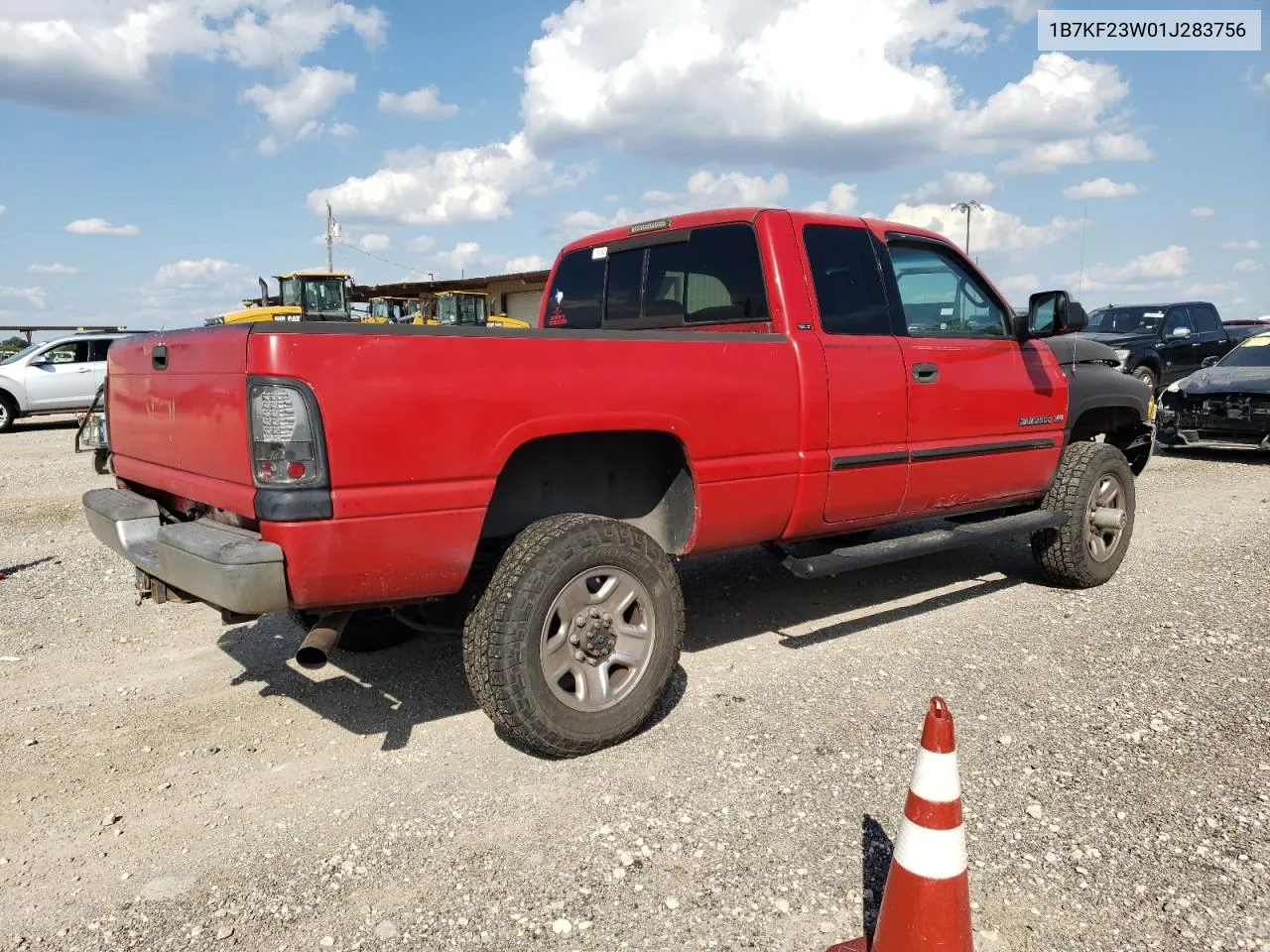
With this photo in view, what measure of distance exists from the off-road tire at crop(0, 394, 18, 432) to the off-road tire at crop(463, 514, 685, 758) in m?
15.9

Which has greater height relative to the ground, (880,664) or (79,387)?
(79,387)

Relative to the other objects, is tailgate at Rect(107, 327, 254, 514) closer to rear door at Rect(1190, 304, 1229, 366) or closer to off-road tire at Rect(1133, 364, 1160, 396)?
off-road tire at Rect(1133, 364, 1160, 396)

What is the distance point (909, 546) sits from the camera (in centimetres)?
439

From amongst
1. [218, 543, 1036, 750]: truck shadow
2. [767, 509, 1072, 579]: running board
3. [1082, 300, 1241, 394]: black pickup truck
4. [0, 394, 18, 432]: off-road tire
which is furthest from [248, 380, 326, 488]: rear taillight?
[0, 394, 18, 432]: off-road tire

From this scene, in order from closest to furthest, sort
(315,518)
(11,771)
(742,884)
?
1. (742,884)
2. (315,518)
3. (11,771)

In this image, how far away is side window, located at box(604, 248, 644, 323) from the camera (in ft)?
15.9

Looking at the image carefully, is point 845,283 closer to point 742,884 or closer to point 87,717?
point 742,884

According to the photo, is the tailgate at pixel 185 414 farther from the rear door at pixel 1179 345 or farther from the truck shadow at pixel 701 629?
the rear door at pixel 1179 345

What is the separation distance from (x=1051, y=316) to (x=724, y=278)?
6.32ft

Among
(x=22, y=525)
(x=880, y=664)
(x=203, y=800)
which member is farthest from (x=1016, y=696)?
(x=22, y=525)

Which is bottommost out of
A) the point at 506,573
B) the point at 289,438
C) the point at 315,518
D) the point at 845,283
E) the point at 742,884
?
the point at 742,884

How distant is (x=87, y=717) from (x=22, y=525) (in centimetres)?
463

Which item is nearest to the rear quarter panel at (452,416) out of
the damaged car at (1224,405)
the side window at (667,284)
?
the side window at (667,284)

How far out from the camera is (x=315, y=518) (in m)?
2.81
